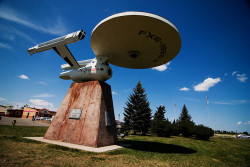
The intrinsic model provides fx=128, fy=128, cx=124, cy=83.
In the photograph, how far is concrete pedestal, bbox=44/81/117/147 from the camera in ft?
27.7

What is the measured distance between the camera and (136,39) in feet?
27.8

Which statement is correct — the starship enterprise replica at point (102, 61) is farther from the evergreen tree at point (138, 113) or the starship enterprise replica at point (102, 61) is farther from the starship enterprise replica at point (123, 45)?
the evergreen tree at point (138, 113)

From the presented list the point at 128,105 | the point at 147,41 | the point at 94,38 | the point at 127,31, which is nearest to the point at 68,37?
the point at 94,38

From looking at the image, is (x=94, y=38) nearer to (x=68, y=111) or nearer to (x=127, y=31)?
(x=127, y=31)

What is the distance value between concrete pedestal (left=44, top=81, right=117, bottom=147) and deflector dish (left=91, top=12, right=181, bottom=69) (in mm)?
2915

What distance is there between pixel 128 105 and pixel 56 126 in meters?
19.3

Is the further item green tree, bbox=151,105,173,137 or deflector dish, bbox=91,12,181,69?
green tree, bbox=151,105,173,137

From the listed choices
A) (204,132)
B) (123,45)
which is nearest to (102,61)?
(123,45)

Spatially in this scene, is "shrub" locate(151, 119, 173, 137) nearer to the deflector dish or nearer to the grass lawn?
the grass lawn

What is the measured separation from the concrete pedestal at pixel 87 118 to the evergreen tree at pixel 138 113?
16.6 metres

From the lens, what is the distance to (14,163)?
4051mm

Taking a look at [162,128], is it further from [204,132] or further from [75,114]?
[75,114]

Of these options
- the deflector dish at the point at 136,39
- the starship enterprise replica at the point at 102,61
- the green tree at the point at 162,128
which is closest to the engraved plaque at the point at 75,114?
the starship enterprise replica at the point at 102,61

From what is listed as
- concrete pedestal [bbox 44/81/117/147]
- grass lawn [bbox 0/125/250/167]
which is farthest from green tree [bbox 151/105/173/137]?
concrete pedestal [bbox 44/81/117/147]
